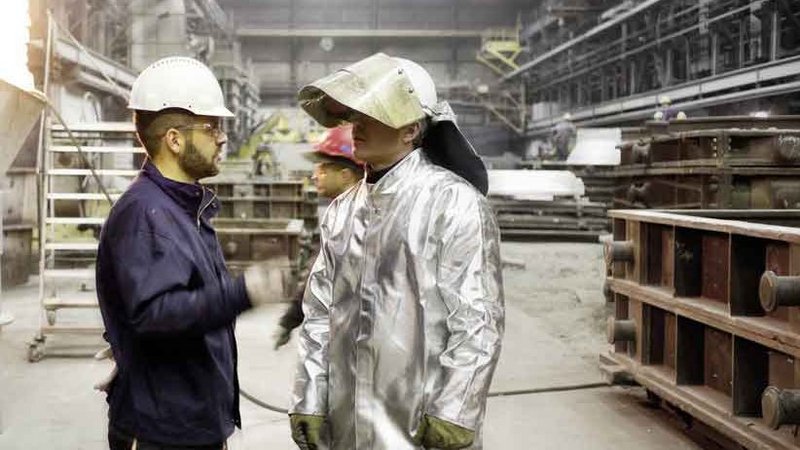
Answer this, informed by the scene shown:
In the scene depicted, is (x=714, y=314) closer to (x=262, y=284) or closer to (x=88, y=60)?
(x=262, y=284)

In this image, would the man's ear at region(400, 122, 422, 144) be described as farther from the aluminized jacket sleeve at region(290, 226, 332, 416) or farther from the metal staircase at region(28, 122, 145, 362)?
the metal staircase at region(28, 122, 145, 362)

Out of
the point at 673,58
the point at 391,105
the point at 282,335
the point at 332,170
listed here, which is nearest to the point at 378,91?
the point at 391,105

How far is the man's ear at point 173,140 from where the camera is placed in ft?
6.84

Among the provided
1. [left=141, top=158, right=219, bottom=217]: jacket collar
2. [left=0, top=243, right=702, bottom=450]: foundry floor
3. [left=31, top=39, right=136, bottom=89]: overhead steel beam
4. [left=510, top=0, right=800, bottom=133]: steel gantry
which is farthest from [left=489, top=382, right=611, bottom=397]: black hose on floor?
[left=510, top=0, right=800, bottom=133]: steel gantry

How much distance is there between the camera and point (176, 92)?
7.06 feet

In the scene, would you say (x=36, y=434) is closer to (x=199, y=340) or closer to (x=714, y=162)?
(x=199, y=340)

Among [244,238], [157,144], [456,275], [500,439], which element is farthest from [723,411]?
[244,238]

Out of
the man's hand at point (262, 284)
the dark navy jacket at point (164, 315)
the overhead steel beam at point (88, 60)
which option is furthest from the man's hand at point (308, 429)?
the overhead steel beam at point (88, 60)

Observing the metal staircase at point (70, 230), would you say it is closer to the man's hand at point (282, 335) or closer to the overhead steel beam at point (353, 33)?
the man's hand at point (282, 335)

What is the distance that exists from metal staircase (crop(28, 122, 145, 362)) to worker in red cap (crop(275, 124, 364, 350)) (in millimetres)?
1924

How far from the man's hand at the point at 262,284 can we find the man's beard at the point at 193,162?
34cm

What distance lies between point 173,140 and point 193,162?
0.28ft

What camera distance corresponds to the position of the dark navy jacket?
183 cm

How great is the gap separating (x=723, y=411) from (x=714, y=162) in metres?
3.75
